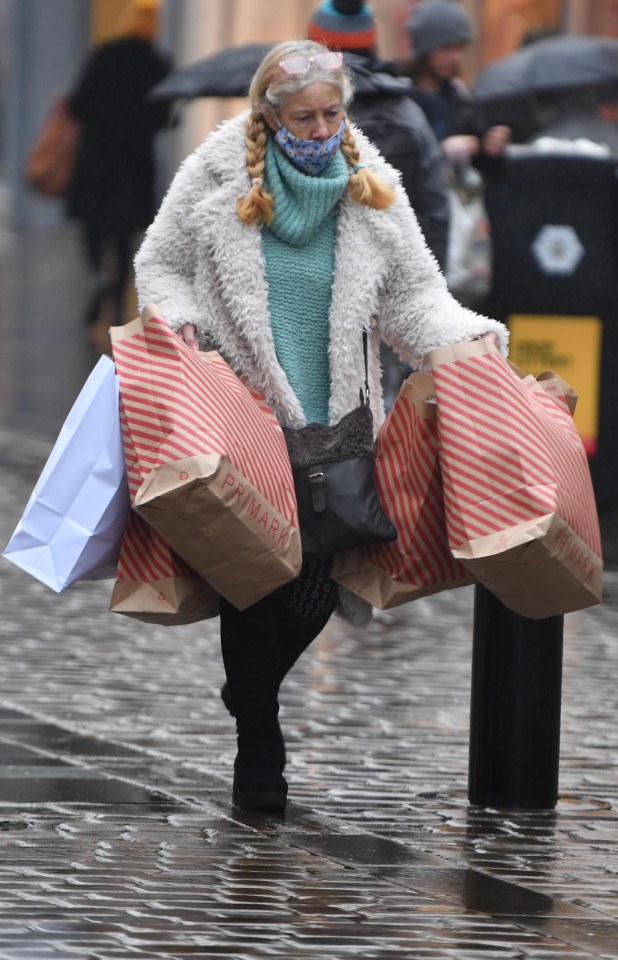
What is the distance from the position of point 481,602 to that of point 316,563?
21.3 inches

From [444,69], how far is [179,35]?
11.4 m

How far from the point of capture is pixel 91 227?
1822 cm

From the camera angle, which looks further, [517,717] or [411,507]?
[517,717]

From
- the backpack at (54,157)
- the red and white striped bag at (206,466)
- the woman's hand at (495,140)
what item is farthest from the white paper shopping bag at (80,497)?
the backpack at (54,157)

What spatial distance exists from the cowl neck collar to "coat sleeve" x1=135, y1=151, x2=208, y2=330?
0.57 feet

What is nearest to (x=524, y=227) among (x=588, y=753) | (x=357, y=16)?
(x=357, y=16)

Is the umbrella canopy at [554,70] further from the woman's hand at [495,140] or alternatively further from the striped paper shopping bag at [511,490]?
the striped paper shopping bag at [511,490]

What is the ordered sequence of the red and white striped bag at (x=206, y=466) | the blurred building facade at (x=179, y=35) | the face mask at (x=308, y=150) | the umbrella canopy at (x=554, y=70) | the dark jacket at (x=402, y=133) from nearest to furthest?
1. the red and white striped bag at (x=206, y=466)
2. the face mask at (x=308, y=150)
3. the dark jacket at (x=402, y=133)
4. the umbrella canopy at (x=554, y=70)
5. the blurred building facade at (x=179, y=35)

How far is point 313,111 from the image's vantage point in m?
5.34

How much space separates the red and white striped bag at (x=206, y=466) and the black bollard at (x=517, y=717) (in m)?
0.86

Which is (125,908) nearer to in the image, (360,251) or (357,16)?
(360,251)

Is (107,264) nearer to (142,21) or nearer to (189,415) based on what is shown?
(142,21)

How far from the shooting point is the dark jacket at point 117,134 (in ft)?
56.6

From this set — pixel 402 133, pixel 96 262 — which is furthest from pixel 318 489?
pixel 96 262
